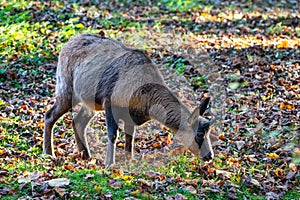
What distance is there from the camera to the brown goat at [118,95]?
7453 mm

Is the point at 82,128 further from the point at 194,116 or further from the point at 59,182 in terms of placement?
the point at 59,182

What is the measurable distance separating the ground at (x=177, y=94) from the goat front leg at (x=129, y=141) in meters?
0.14

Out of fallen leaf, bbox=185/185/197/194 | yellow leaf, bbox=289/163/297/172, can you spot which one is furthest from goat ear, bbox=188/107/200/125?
yellow leaf, bbox=289/163/297/172

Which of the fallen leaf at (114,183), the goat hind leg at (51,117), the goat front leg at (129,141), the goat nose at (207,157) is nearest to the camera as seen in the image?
the fallen leaf at (114,183)

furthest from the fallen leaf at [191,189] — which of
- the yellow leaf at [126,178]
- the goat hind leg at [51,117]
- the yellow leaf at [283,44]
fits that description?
the yellow leaf at [283,44]

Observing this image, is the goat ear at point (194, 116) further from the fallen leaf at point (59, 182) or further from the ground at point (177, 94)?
the fallen leaf at point (59, 182)

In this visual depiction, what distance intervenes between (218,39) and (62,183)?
8.68m

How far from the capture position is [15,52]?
1207 cm

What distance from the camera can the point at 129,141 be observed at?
823 cm

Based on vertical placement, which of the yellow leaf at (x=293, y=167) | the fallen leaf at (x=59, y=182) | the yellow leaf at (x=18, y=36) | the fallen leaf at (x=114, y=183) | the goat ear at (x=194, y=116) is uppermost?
the yellow leaf at (x=18, y=36)

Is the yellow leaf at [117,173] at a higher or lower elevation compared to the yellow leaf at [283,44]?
lower

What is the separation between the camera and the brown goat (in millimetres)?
7453

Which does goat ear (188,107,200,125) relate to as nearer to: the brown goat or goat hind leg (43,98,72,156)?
the brown goat

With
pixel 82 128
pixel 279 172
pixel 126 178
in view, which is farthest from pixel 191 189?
pixel 82 128
